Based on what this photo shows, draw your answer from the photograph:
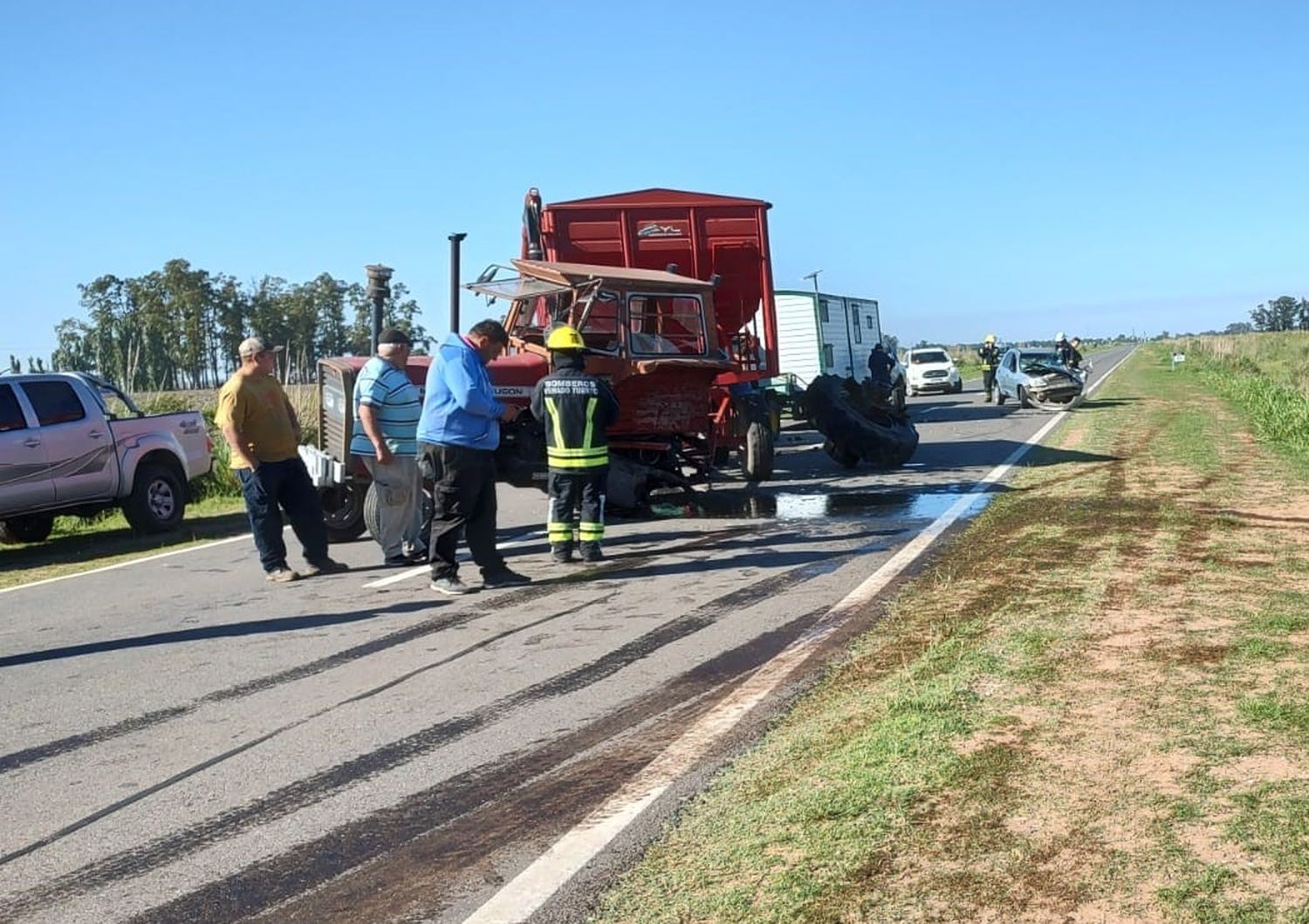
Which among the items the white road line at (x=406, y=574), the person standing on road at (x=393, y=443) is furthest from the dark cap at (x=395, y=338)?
the white road line at (x=406, y=574)

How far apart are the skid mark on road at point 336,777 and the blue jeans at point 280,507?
12.4ft

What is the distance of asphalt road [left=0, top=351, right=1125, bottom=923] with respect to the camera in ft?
13.6

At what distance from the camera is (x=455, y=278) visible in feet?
46.2

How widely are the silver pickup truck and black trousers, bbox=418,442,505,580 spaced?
632cm

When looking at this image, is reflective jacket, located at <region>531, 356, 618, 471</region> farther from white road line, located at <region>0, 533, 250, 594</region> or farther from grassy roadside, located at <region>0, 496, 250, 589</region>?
grassy roadside, located at <region>0, 496, 250, 589</region>

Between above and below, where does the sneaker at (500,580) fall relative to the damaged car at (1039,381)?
below

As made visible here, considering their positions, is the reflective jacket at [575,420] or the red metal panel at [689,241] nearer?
the reflective jacket at [575,420]

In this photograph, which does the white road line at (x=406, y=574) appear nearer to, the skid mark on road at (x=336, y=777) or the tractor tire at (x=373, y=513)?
the tractor tire at (x=373, y=513)

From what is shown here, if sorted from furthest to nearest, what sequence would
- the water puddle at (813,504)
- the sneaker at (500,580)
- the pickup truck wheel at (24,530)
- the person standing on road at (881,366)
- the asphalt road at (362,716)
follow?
the person standing on road at (881,366), the pickup truck wheel at (24,530), the water puddle at (813,504), the sneaker at (500,580), the asphalt road at (362,716)

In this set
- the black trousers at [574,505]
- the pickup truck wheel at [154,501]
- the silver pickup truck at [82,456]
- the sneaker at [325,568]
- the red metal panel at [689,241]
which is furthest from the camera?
the red metal panel at [689,241]

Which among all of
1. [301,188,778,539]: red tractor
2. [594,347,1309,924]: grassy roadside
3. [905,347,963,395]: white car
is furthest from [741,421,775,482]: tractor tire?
[905,347,963,395]: white car

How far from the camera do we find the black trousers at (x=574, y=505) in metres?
10.4

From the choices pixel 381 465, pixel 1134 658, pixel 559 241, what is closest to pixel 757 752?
pixel 1134 658

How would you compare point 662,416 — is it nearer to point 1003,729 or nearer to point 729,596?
point 729,596
